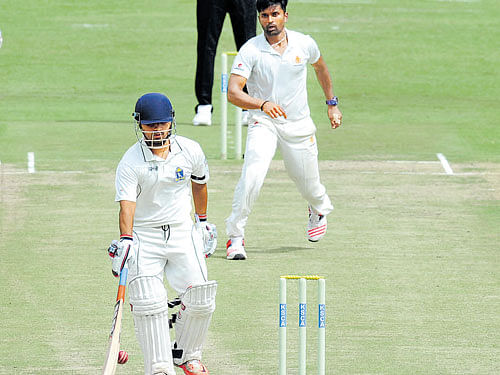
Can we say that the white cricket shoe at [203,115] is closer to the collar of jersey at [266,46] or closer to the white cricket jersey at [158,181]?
the collar of jersey at [266,46]

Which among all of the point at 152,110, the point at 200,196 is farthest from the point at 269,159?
the point at 152,110

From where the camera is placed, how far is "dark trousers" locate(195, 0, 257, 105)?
688 inches

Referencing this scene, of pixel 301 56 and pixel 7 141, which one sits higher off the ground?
pixel 301 56

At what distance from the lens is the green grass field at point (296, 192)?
8.63m

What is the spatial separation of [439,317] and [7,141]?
9.52 m

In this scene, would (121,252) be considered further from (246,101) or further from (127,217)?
(246,101)

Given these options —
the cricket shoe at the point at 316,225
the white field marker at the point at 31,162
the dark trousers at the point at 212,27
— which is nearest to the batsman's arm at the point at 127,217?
the cricket shoe at the point at 316,225

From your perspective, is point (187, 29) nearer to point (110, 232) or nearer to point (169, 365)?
point (110, 232)

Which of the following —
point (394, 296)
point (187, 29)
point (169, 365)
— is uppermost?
point (169, 365)

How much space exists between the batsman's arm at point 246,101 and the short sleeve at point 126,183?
2.96m

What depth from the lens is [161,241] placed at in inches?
301

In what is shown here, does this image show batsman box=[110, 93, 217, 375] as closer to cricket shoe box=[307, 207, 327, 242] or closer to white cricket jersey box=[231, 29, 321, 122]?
white cricket jersey box=[231, 29, 321, 122]

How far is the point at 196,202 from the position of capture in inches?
320

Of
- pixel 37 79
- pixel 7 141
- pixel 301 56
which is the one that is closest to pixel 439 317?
pixel 301 56
